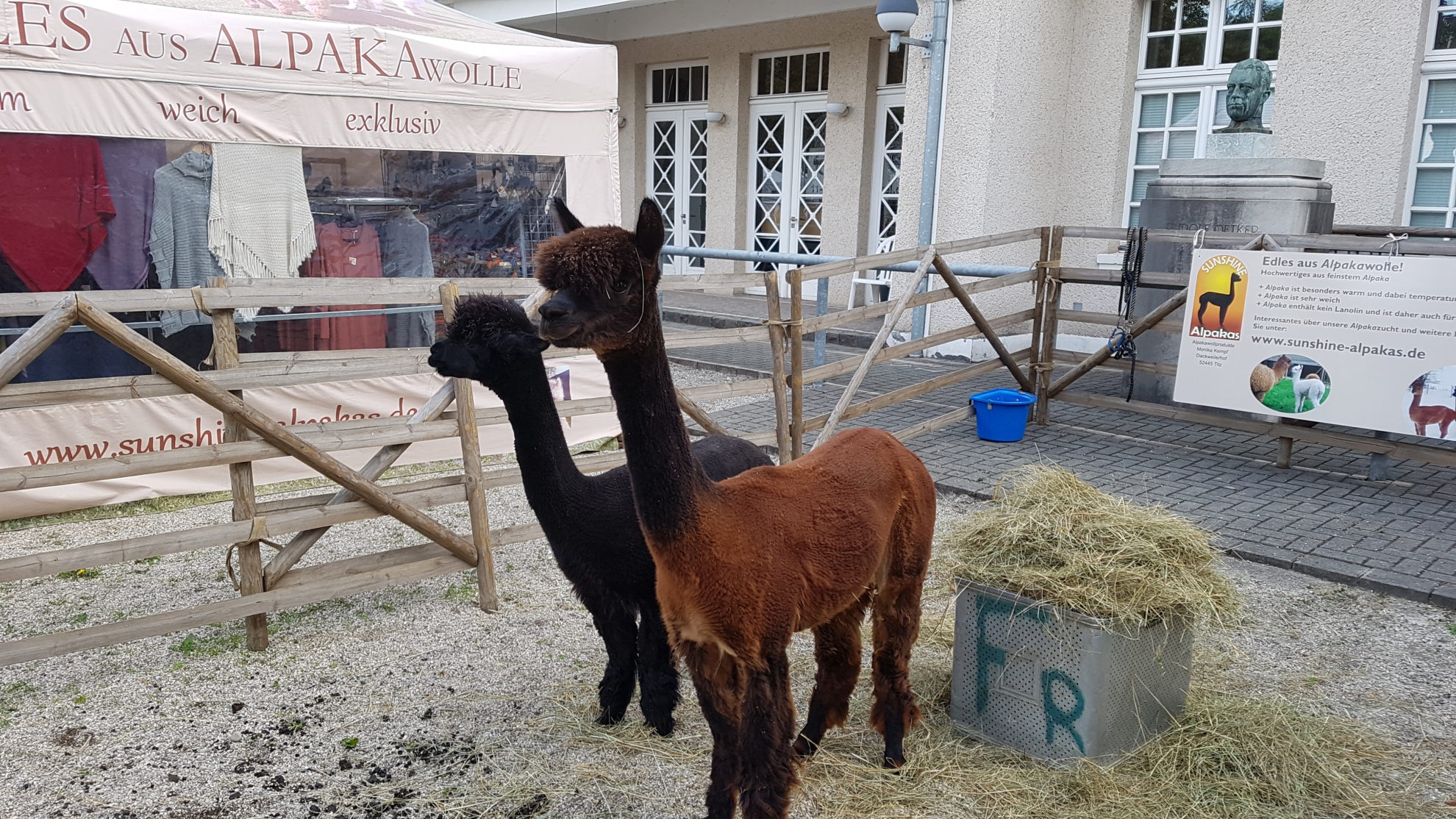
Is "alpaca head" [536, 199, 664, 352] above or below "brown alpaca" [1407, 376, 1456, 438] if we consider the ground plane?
above

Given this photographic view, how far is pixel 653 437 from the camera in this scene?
8.21ft

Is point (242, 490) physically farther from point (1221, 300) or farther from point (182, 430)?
point (1221, 300)

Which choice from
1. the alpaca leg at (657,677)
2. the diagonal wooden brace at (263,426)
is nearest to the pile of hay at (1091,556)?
the alpaca leg at (657,677)

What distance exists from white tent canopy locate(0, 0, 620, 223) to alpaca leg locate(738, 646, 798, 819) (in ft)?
17.1

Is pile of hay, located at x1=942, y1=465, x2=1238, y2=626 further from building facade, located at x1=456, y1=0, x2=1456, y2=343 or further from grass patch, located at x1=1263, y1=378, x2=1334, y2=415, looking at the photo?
building facade, located at x1=456, y1=0, x2=1456, y2=343

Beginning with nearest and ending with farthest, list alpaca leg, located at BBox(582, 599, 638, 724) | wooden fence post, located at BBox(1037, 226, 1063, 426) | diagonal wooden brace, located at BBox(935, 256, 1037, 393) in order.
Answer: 1. alpaca leg, located at BBox(582, 599, 638, 724)
2. diagonal wooden brace, located at BBox(935, 256, 1037, 393)
3. wooden fence post, located at BBox(1037, 226, 1063, 426)

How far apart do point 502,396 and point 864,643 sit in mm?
1960

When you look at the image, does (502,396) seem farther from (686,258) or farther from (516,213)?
(686,258)

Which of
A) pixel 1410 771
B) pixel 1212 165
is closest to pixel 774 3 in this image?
pixel 1212 165

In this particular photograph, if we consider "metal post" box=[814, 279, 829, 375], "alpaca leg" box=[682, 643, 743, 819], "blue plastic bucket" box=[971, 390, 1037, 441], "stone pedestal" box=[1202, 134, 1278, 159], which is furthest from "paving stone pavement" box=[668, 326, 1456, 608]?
"alpaca leg" box=[682, 643, 743, 819]

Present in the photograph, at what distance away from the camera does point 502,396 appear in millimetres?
3475

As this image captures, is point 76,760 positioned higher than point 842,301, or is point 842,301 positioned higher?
point 842,301

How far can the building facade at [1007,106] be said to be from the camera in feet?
28.8

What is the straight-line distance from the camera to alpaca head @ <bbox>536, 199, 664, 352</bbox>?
2.26m
